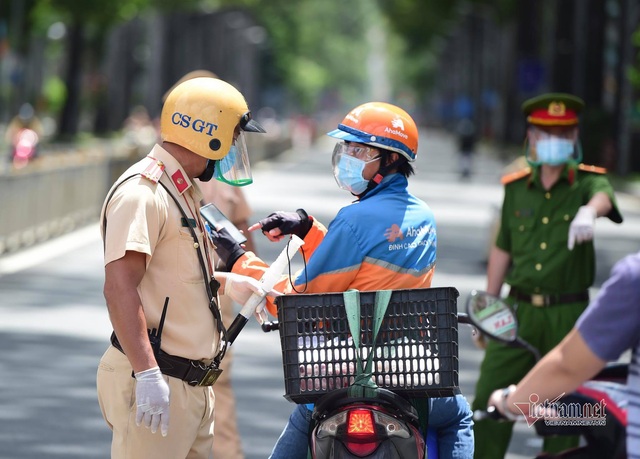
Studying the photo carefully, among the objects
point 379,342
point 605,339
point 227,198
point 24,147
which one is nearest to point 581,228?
point 227,198

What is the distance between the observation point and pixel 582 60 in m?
46.5

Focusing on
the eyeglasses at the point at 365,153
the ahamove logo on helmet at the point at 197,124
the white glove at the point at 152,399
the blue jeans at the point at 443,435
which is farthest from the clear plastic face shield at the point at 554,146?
the white glove at the point at 152,399

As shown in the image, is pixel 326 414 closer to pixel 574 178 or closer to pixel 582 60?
pixel 574 178

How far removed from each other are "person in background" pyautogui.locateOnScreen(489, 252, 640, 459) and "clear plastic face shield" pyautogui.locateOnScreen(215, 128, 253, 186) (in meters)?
1.65

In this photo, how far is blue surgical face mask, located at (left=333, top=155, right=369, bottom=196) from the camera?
5258 mm

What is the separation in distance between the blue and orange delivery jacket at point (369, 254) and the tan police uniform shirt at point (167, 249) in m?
0.28

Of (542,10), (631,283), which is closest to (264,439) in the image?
(631,283)

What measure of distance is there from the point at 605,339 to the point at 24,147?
2888cm

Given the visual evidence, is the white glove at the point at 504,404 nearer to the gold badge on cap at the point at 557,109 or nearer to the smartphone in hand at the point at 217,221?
the smartphone in hand at the point at 217,221

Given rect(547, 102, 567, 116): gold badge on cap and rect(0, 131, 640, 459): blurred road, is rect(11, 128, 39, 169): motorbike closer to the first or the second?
rect(0, 131, 640, 459): blurred road

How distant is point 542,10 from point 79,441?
217 ft

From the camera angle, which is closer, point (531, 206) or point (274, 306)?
point (274, 306)

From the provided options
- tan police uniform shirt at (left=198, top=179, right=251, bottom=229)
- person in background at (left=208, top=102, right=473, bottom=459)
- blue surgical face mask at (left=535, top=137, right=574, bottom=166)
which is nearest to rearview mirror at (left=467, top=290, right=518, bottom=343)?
person in background at (left=208, top=102, right=473, bottom=459)

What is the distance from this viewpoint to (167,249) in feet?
16.0
